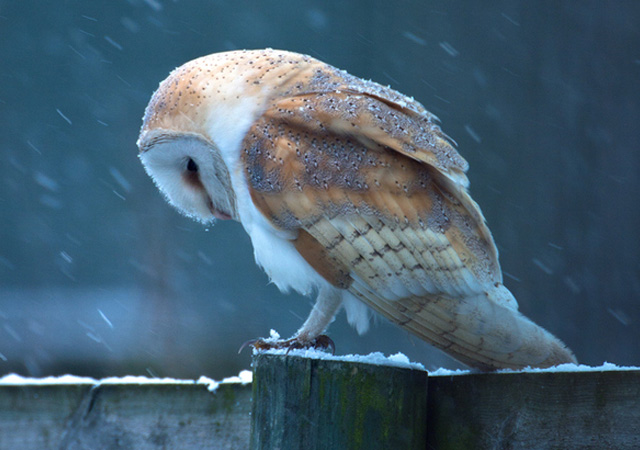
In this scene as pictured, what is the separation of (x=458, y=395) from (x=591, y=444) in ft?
0.84

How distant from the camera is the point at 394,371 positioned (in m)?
1.35

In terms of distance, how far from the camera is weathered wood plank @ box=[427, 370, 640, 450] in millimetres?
1237

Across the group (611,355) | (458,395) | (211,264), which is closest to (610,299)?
(611,355)

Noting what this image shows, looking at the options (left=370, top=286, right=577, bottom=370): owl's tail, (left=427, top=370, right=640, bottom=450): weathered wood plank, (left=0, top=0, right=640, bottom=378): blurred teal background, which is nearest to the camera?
(left=427, top=370, right=640, bottom=450): weathered wood plank

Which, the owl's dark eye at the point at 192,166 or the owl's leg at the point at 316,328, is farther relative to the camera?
the owl's dark eye at the point at 192,166

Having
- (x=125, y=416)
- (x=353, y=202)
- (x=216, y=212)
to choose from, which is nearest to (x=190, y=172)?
(x=216, y=212)

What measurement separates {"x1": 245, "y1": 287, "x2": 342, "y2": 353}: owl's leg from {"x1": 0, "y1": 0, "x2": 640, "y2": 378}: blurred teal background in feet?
8.49

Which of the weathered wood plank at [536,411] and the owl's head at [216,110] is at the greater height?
the owl's head at [216,110]

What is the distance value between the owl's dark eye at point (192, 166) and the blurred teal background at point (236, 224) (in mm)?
2614

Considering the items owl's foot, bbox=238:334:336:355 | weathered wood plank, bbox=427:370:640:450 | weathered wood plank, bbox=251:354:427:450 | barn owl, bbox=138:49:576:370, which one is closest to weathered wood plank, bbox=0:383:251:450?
owl's foot, bbox=238:334:336:355

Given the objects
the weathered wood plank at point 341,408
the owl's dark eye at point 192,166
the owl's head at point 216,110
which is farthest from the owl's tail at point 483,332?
the owl's dark eye at point 192,166

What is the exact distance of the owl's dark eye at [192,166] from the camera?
2.07m

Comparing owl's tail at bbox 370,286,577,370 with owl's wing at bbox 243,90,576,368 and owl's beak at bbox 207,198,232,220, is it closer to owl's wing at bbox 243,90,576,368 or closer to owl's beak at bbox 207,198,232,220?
owl's wing at bbox 243,90,576,368

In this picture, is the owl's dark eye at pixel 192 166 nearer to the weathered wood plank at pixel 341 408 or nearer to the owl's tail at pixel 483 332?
the owl's tail at pixel 483 332
